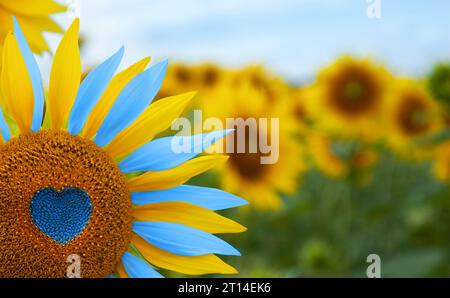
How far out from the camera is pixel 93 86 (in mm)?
369

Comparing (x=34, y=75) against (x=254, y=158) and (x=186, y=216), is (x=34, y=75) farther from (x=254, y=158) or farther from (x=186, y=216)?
(x=254, y=158)

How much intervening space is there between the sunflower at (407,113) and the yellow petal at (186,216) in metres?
1.05

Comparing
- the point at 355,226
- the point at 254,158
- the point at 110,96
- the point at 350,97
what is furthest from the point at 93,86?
the point at 355,226

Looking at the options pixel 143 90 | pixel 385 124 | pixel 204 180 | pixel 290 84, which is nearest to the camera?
pixel 143 90

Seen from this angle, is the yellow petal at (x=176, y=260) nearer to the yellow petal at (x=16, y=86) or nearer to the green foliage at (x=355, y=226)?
the yellow petal at (x=16, y=86)

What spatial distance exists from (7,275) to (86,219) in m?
0.05

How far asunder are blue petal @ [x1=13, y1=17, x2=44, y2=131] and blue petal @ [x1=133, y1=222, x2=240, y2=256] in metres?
0.08

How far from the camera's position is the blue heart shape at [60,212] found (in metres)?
0.38

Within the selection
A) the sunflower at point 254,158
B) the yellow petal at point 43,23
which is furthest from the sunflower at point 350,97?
the yellow petal at point 43,23

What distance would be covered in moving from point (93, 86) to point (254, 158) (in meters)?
0.73

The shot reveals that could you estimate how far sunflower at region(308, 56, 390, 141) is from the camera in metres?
1.43

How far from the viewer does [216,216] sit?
389mm
